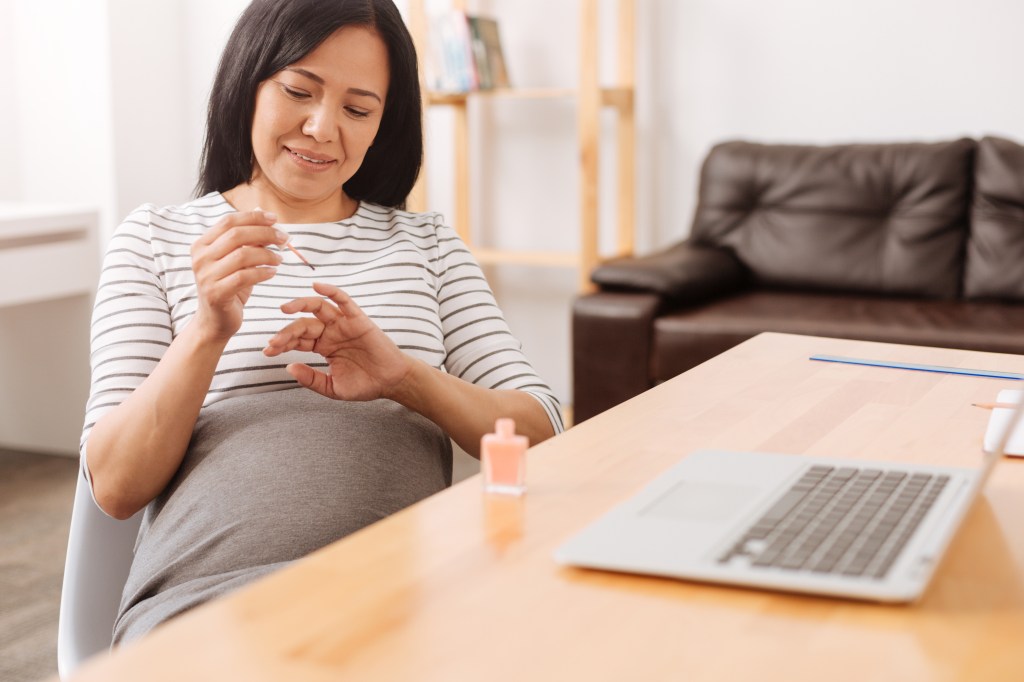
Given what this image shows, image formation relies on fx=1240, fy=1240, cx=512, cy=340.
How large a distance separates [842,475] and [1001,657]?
12.1 inches

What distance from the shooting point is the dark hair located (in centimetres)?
150

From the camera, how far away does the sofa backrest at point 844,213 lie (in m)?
3.45

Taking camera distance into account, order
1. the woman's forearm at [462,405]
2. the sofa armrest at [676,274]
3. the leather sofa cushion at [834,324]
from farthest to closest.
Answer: the sofa armrest at [676,274] < the leather sofa cushion at [834,324] < the woman's forearm at [462,405]

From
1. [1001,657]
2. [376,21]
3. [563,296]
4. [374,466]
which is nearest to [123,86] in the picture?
[563,296]

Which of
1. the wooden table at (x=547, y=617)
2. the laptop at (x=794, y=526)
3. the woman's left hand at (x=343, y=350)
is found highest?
the woman's left hand at (x=343, y=350)

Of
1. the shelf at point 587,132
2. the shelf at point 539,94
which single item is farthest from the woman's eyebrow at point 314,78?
the shelf at point 539,94

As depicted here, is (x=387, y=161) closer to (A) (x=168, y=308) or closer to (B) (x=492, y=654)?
(A) (x=168, y=308)

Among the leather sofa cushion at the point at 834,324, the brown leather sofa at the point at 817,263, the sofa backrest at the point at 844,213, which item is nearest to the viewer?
the leather sofa cushion at the point at 834,324

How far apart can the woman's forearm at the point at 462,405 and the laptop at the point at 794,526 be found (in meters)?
0.44

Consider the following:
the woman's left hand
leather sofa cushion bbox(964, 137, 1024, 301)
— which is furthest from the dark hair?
leather sofa cushion bbox(964, 137, 1024, 301)

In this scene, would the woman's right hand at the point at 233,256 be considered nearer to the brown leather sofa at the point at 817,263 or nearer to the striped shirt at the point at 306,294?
the striped shirt at the point at 306,294

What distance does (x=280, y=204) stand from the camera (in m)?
1.60

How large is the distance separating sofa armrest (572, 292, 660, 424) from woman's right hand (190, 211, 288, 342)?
2061mm

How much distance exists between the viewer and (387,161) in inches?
66.8
